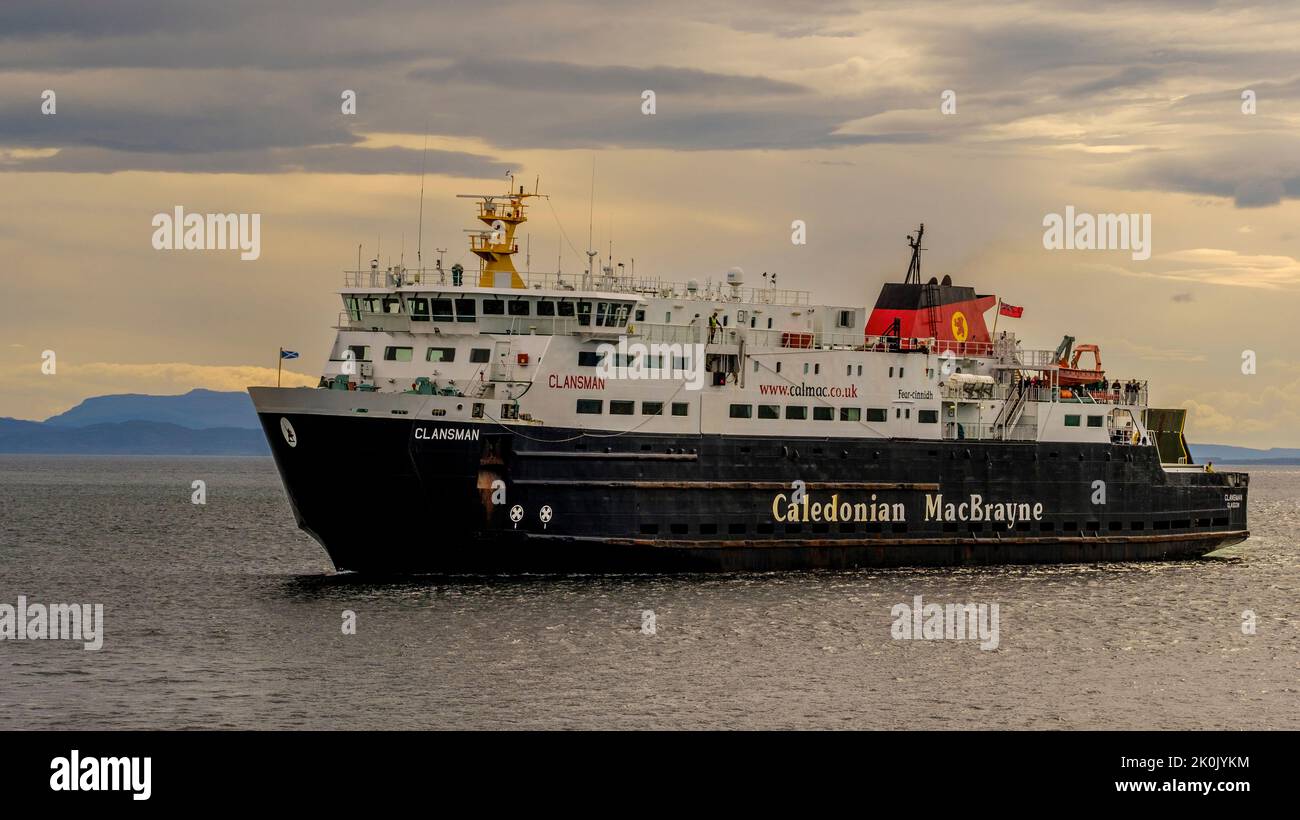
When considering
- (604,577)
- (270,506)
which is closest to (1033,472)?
(604,577)

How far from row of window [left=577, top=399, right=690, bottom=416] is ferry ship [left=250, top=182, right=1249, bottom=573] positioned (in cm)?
6

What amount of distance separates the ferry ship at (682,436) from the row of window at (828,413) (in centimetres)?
6

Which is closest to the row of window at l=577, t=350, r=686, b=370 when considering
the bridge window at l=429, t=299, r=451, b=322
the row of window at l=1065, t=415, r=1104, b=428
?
the bridge window at l=429, t=299, r=451, b=322

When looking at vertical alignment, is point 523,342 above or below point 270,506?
above

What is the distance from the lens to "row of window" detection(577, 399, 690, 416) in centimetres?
4109

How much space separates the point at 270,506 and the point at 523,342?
6645 centimetres

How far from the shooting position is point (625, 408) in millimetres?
41625

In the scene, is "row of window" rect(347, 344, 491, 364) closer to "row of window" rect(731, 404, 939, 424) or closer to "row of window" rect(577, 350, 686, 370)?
"row of window" rect(577, 350, 686, 370)

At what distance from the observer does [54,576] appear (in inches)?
1912

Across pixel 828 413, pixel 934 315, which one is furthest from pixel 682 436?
pixel 934 315

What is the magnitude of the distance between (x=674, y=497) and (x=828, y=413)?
5812mm

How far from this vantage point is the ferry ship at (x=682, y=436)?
38.8 meters
